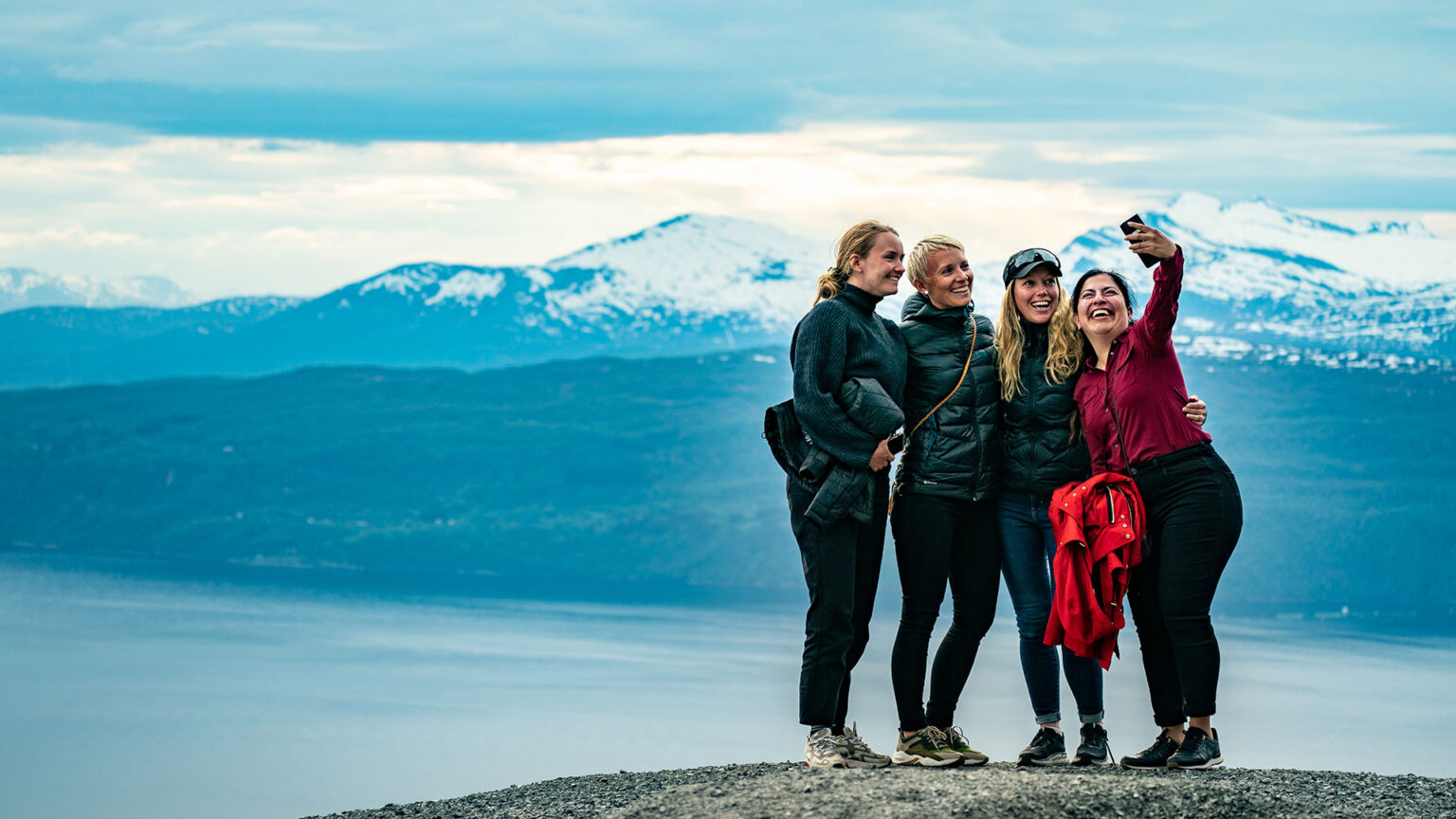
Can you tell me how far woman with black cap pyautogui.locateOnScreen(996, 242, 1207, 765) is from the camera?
539 centimetres

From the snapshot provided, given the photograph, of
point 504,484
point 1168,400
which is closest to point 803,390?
point 1168,400

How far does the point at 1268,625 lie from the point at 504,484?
92162 millimetres

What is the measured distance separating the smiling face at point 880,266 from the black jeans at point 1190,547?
114 centimetres

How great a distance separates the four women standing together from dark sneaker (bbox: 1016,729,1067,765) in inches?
5.1

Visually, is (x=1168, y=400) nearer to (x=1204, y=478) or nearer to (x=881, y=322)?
(x=1204, y=478)

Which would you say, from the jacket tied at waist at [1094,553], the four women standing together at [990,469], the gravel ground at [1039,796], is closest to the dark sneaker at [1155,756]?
the four women standing together at [990,469]

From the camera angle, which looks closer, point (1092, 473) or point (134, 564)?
point (1092, 473)

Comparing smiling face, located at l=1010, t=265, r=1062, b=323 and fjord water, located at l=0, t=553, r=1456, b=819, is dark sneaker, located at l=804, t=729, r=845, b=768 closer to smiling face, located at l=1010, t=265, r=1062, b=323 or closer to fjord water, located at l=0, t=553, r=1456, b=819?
smiling face, located at l=1010, t=265, r=1062, b=323

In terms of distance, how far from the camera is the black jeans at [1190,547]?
519 cm

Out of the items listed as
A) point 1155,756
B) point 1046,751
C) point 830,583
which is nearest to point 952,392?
point 830,583

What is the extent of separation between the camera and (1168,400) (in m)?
5.23

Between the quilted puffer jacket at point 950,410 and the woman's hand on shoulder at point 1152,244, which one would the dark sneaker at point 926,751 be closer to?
the quilted puffer jacket at point 950,410

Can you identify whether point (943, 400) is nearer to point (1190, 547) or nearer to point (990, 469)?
point (990, 469)

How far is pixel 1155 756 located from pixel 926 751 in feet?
2.84
